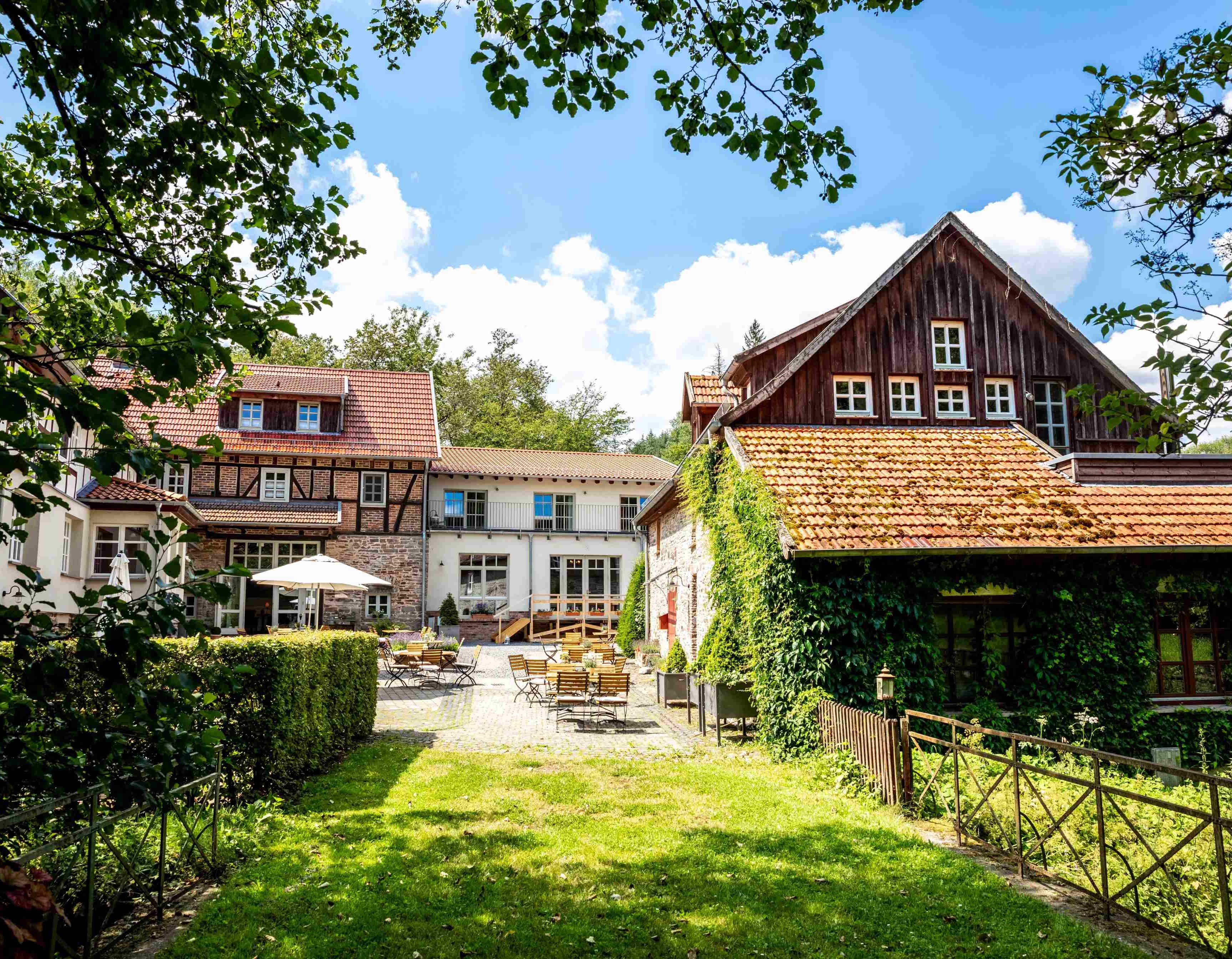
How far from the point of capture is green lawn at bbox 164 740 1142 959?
4.96 meters

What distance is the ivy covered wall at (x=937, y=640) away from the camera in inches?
405

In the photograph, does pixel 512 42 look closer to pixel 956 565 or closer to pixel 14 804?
pixel 14 804

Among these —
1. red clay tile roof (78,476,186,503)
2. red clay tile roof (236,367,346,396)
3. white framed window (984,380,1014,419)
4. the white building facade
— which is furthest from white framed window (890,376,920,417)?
red clay tile roof (236,367,346,396)

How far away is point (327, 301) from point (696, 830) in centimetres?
555

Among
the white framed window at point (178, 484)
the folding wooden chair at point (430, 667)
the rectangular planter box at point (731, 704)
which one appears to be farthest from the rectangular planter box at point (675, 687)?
the white framed window at point (178, 484)

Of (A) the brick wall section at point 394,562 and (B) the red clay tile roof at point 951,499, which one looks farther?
(A) the brick wall section at point 394,562

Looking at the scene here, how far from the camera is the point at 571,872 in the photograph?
6.29m

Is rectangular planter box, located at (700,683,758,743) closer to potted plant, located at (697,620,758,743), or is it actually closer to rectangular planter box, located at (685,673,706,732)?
potted plant, located at (697,620,758,743)

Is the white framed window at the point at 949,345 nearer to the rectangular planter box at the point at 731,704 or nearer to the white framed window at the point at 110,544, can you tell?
the rectangular planter box at the point at 731,704

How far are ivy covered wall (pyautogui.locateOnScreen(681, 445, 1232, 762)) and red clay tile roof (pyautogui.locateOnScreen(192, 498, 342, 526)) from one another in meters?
17.9

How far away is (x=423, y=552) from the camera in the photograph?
89.8 feet

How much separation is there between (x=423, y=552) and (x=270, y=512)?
4.97 m

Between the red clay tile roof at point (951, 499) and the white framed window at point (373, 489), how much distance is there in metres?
16.9

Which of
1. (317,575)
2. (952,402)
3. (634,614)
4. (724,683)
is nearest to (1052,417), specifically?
(952,402)
